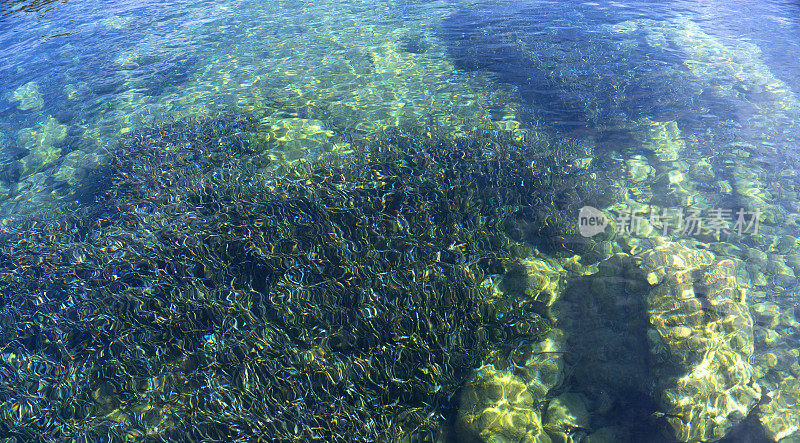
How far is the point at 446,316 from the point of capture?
5.00 meters

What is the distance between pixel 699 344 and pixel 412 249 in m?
3.75

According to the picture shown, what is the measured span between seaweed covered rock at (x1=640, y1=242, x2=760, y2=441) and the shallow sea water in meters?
0.03

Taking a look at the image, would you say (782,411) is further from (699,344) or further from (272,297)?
(272,297)

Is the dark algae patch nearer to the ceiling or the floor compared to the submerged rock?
nearer to the floor

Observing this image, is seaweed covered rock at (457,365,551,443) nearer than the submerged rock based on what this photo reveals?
Yes

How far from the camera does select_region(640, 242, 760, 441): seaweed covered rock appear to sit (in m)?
4.31

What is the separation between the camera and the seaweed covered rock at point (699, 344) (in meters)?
4.31

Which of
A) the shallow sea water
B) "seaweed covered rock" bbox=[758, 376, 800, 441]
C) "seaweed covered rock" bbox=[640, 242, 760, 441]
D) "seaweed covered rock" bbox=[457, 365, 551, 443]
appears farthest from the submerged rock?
"seaweed covered rock" bbox=[758, 376, 800, 441]

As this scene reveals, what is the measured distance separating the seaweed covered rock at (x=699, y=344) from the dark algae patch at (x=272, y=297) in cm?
143

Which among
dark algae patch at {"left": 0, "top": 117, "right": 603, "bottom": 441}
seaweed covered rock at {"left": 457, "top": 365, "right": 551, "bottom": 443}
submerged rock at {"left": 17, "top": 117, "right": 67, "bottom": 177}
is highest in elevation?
submerged rock at {"left": 17, "top": 117, "right": 67, "bottom": 177}

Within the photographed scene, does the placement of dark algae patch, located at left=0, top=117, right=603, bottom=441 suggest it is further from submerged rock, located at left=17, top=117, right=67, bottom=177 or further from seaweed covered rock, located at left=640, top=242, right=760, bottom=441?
submerged rock, located at left=17, top=117, right=67, bottom=177

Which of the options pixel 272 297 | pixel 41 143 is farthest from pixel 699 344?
pixel 41 143

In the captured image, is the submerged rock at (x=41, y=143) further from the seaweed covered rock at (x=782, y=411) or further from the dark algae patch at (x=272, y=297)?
the seaweed covered rock at (x=782, y=411)

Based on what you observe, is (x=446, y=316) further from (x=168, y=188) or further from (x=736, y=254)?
(x=168, y=188)
